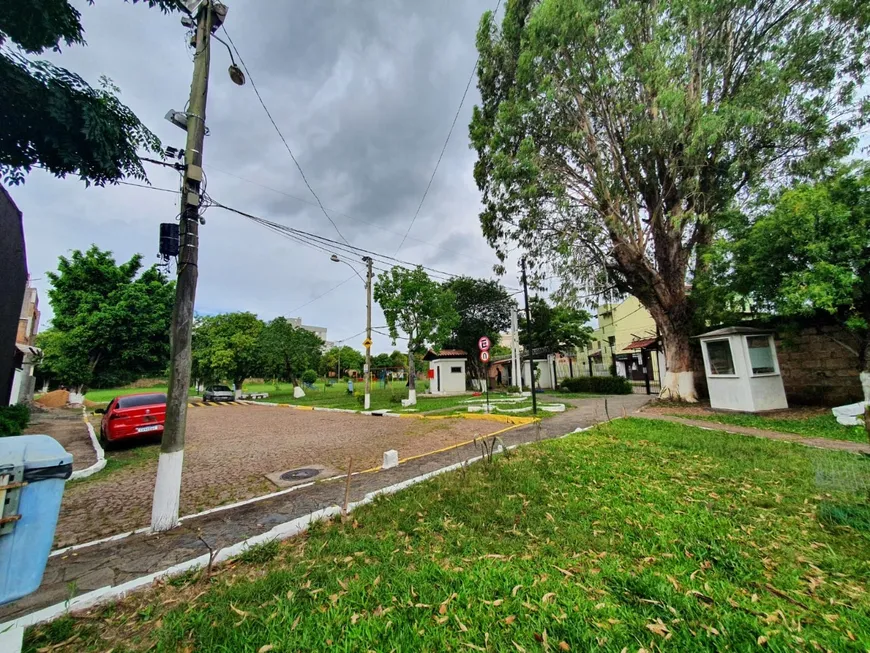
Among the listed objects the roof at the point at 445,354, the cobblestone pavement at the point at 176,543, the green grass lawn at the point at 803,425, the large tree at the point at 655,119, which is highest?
the large tree at the point at 655,119

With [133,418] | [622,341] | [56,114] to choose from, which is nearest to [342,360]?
[622,341]

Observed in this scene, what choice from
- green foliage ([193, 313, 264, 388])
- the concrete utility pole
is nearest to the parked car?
green foliage ([193, 313, 264, 388])

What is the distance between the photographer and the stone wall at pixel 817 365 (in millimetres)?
9438

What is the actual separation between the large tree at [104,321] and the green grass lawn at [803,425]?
25846mm

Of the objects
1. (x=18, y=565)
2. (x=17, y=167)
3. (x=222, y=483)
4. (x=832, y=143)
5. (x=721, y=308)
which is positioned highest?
(x=832, y=143)

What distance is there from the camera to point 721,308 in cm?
1106

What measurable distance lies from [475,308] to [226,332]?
822 inches

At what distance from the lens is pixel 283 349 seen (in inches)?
1059

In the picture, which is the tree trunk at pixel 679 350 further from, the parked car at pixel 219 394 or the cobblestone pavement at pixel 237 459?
the parked car at pixel 219 394

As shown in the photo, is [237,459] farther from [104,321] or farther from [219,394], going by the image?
[219,394]

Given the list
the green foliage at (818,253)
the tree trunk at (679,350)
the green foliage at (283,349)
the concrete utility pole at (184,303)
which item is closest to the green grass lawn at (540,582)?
the concrete utility pole at (184,303)

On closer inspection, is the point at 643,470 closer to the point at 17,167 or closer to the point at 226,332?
the point at 17,167

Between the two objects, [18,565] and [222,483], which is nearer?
[18,565]

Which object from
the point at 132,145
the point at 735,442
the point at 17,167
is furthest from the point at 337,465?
the point at 735,442
